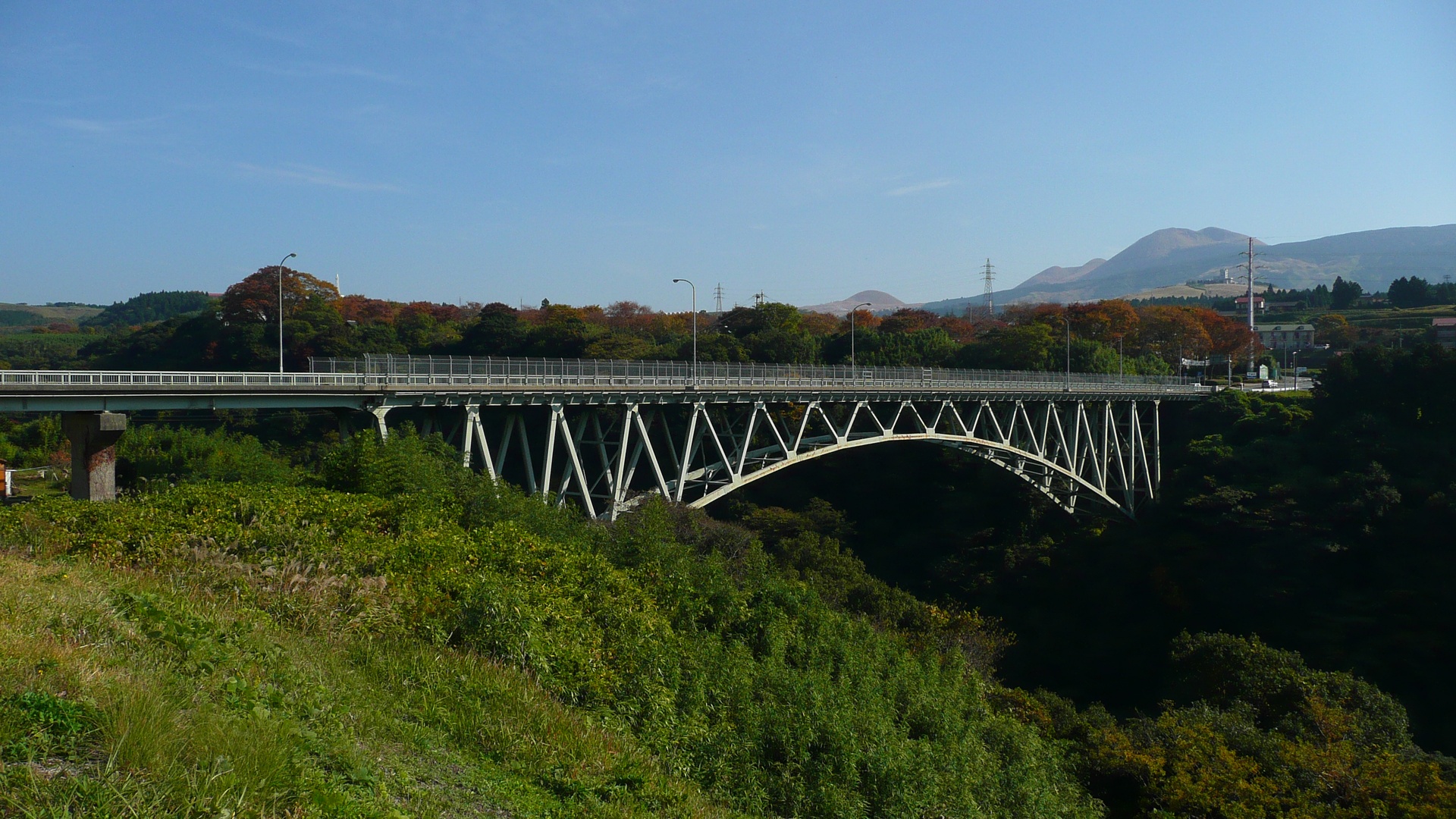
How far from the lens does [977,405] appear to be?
1759 inches

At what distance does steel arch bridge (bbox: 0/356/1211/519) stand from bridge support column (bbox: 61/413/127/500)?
0.12 feet

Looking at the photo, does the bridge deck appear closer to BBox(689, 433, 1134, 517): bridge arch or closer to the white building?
BBox(689, 433, 1134, 517): bridge arch

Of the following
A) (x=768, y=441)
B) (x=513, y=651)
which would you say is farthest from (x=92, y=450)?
(x=768, y=441)

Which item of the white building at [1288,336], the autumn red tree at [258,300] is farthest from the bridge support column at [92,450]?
the white building at [1288,336]

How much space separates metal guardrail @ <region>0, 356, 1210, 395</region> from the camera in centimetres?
2022

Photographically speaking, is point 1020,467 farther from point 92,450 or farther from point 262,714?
point 262,714

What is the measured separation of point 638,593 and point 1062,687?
27.9 m

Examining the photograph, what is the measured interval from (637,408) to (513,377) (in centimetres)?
446

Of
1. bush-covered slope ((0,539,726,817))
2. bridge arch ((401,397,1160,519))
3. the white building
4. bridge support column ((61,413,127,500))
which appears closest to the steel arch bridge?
bridge support column ((61,413,127,500))

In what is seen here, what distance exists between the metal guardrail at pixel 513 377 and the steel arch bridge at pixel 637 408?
72mm

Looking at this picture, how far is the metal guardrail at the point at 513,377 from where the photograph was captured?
66.3 feet

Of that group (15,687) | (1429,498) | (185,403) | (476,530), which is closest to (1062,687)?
(1429,498)

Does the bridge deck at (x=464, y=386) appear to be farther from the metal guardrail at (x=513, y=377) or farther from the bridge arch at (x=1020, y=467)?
the bridge arch at (x=1020, y=467)

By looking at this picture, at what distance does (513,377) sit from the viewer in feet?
85.1
